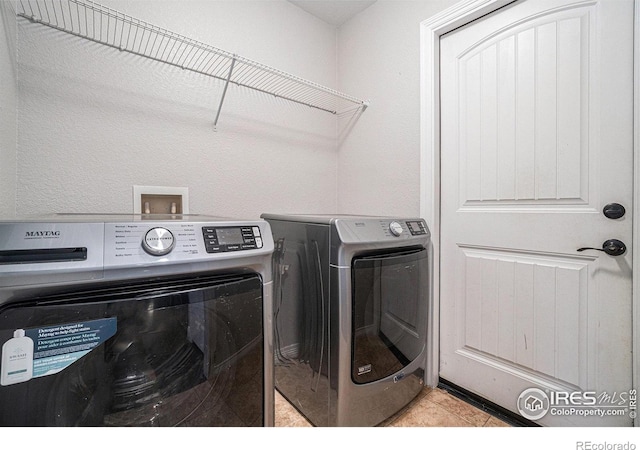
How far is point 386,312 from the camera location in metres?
1.21

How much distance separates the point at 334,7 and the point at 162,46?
1.14 meters

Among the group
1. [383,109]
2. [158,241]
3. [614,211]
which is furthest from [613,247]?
[158,241]

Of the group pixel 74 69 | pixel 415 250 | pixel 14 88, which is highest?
pixel 74 69

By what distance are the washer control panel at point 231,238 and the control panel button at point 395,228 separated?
61 centimetres

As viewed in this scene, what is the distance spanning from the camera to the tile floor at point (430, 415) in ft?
4.11

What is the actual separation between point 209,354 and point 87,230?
43cm

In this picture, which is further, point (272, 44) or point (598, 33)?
point (272, 44)

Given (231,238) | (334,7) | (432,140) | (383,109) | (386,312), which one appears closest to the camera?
(231,238)

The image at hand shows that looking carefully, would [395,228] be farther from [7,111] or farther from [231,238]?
[7,111]

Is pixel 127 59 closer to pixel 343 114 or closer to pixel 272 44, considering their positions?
pixel 272 44

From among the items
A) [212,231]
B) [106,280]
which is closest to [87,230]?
[106,280]

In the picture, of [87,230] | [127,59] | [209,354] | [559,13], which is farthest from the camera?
[127,59]

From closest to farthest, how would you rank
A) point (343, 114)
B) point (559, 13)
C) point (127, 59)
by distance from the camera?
point (559, 13) → point (127, 59) → point (343, 114)

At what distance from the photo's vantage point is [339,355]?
1097mm
